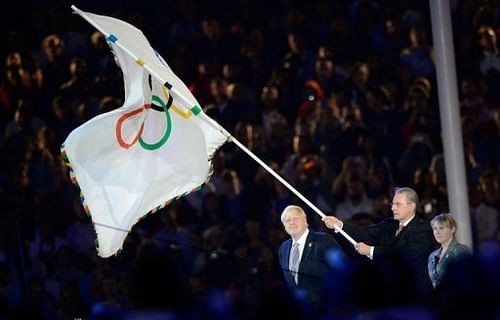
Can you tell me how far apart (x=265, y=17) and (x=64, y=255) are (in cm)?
395

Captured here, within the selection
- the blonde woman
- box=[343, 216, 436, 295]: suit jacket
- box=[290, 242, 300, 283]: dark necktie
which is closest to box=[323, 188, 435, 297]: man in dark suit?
box=[343, 216, 436, 295]: suit jacket

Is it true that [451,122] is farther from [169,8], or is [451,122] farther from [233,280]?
[169,8]

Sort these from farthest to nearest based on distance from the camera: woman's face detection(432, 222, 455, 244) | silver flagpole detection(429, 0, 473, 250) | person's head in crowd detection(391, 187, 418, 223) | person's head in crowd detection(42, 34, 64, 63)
→ 1. person's head in crowd detection(42, 34, 64, 63)
2. silver flagpole detection(429, 0, 473, 250)
3. person's head in crowd detection(391, 187, 418, 223)
4. woman's face detection(432, 222, 455, 244)

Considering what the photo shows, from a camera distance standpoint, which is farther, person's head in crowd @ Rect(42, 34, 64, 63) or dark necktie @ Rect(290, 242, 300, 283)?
person's head in crowd @ Rect(42, 34, 64, 63)

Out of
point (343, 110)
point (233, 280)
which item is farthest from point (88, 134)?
point (343, 110)

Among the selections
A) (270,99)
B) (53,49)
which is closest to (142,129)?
(270,99)

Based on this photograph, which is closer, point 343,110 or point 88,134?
point 88,134

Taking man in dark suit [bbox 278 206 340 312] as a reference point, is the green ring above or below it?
above

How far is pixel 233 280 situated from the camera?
12438 millimetres

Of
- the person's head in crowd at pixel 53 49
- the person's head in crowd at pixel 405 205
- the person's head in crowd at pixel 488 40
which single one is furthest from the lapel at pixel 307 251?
the person's head in crowd at pixel 53 49

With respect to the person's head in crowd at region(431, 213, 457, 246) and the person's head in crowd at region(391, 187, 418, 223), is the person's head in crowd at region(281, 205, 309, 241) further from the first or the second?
the person's head in crowd at region(431, 213, 457, 246)

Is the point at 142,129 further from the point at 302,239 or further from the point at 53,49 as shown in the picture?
the point at 53,49

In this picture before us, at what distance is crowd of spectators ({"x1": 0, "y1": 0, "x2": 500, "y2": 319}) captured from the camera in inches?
509

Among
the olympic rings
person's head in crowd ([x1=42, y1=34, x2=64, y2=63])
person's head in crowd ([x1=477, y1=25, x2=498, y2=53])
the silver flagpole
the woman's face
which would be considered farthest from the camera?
person's head in crowd ([x1=42, y1=34, x2=64, y2=63])
